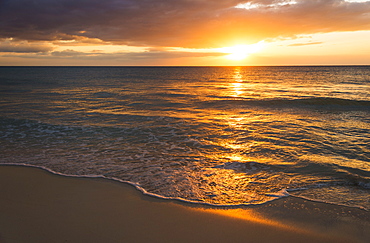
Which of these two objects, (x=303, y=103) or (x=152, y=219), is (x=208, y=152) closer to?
(x=152, y=219)

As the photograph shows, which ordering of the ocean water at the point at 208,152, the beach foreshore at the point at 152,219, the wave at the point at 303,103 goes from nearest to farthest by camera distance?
the beach foreshore at the point at 152,219
the ocean water at the point at 208,152
the wave at the point at 303,103

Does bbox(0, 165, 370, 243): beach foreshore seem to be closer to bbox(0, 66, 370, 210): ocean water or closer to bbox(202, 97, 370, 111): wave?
bbox(0, 66, 370, 210): ocean water

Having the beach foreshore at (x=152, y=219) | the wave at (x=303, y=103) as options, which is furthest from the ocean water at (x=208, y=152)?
the wave at (x=303, y=103)

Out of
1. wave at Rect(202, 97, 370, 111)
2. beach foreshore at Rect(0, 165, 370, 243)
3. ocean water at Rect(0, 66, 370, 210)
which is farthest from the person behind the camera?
wave at Rect(202, 97, 370, 111)

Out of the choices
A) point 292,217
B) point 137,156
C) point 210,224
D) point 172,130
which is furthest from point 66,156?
point 292,217

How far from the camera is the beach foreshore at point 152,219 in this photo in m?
3.92

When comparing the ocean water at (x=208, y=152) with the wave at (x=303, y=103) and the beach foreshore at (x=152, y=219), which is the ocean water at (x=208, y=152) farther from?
the wave at (x=303, y=103)

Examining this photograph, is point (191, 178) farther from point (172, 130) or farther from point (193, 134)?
point (172, 130)

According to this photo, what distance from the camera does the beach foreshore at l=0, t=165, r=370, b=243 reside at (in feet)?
12.8

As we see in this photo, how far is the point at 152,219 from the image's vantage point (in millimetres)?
4430

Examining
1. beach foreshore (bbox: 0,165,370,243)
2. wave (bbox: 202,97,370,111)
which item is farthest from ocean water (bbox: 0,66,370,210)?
wave (bbox: 202,97,370,111)

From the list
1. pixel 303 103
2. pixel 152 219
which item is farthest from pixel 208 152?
pixel 303 103

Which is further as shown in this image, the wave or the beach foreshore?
the wave

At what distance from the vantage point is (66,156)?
801 centimetres
